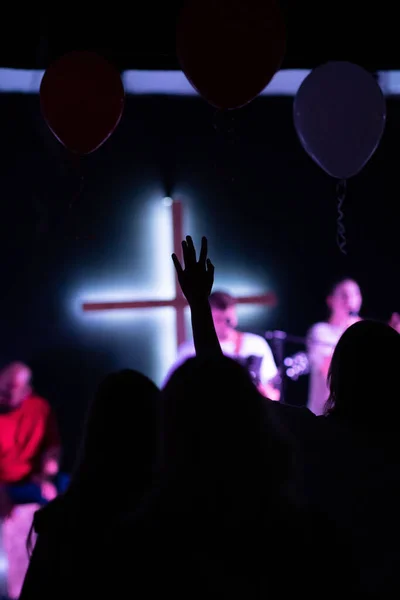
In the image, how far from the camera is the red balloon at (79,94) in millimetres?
2568

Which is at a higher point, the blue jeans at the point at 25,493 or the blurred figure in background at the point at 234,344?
the blurred figure in background at the point at 234,344

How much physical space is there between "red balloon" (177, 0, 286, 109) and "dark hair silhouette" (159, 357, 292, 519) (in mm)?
1654

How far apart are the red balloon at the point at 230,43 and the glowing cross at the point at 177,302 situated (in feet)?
8.09

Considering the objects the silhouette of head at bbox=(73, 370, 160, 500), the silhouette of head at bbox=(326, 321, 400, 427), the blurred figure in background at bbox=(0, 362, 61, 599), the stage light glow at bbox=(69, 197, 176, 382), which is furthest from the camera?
the stage light glow at bbox=(69, 197, 176, 382)

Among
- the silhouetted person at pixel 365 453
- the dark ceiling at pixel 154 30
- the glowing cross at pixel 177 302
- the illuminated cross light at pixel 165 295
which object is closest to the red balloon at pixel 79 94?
the dark ceiling at pixel 154 30

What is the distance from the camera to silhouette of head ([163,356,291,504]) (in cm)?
85

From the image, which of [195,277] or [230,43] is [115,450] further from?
[230,43]

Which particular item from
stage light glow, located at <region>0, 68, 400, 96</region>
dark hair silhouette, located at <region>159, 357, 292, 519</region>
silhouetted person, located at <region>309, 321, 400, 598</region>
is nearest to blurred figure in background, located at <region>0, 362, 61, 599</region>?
stage light glow, located at <region>0, 68, 400, 96</region>

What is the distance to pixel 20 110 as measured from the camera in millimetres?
4852

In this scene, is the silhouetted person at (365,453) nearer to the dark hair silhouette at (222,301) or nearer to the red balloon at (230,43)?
the red balloon at (230,43)

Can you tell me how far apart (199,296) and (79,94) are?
1468mm

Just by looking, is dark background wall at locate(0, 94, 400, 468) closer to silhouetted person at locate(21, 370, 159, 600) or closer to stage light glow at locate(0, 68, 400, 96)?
stage light glow at locate(0, 68, 400, 96)

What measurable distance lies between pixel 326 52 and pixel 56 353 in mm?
2924

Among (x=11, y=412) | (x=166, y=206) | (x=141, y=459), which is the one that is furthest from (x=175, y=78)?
(x=141, y=459)
